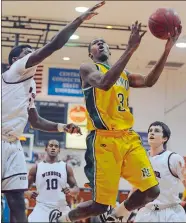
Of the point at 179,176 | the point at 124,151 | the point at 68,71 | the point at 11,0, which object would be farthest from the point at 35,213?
the point at 68,71

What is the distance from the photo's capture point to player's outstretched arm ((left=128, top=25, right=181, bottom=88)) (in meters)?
4.02

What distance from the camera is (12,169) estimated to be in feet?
12.6

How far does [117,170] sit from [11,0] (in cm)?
537

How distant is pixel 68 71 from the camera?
39.9 ft

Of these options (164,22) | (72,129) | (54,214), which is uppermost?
(164,22)

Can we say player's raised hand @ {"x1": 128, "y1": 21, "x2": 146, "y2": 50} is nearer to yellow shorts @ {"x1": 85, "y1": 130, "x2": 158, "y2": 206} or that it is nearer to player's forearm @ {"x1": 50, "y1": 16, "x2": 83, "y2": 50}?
player's forearm @ {"x1": 50, "y1": 16, "x2": 83, "y2": 50}

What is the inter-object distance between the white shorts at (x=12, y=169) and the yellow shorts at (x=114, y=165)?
A: 25.8 inches

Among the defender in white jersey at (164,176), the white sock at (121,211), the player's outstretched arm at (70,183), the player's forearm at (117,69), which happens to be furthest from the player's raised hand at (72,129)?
the player's outstretched arm at (70,183)

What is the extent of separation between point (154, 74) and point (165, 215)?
1.62 m

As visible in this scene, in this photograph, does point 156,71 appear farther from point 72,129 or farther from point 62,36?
point 62,36

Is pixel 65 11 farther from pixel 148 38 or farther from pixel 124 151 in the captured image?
pixel 124 151

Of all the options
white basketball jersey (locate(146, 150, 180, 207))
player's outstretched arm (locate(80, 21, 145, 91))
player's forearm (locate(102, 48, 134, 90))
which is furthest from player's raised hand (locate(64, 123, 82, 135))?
white basketball jersey (locate(146, 150, 180, 207))

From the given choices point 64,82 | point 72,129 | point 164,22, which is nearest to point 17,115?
point 72,129

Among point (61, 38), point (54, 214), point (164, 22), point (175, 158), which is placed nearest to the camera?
point (61, 38)
